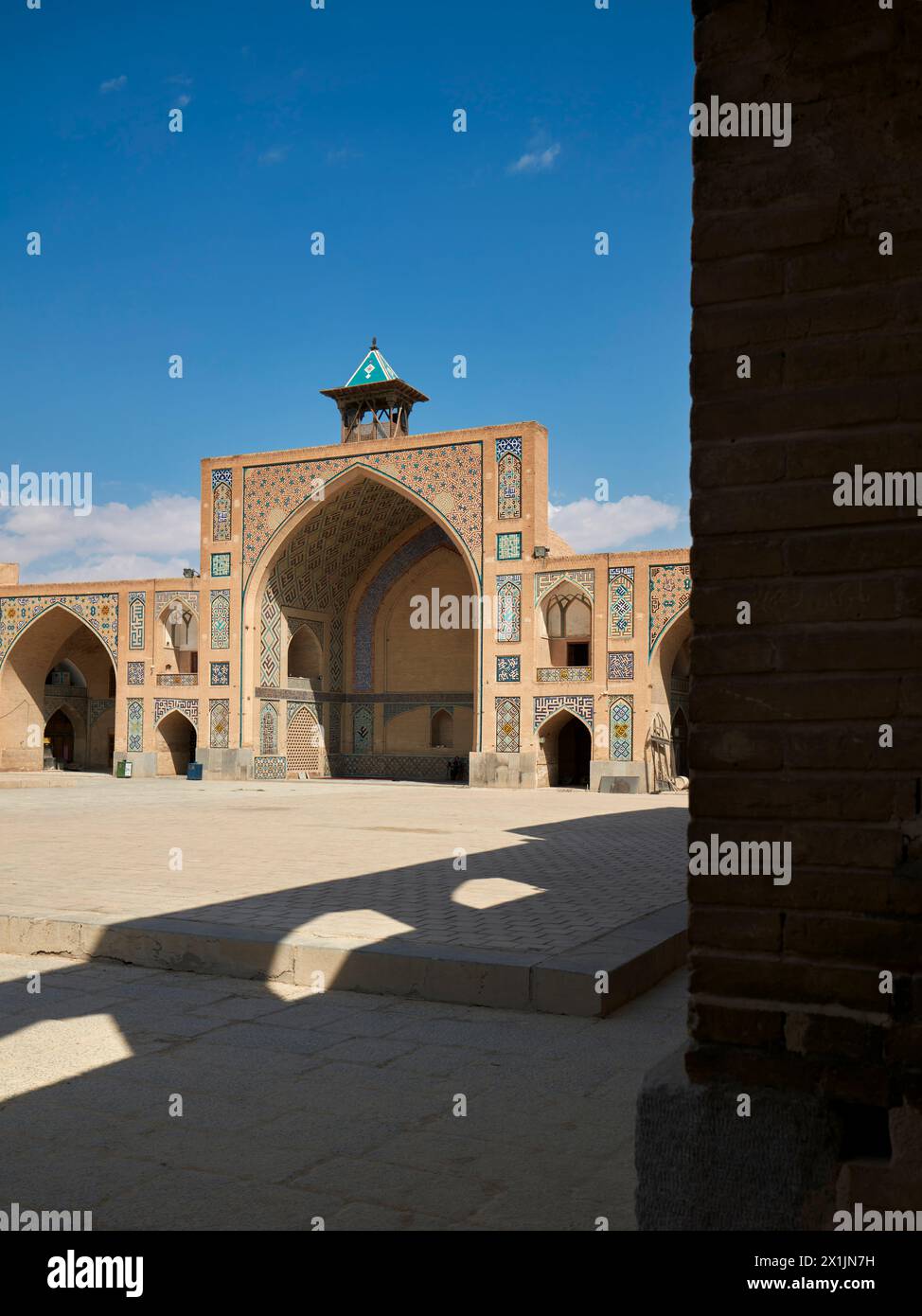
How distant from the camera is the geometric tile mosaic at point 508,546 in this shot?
81.7ft

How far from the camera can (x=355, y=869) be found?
7.55 m

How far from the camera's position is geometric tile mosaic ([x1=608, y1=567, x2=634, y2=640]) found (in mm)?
23812

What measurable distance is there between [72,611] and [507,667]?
12000mm

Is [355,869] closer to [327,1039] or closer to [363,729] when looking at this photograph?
[327,1039]

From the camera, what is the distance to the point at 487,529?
25266mm

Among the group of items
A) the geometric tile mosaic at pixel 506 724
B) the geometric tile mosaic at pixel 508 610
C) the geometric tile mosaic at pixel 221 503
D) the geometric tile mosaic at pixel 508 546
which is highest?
the geometric tile mosaic at pixel 221 503

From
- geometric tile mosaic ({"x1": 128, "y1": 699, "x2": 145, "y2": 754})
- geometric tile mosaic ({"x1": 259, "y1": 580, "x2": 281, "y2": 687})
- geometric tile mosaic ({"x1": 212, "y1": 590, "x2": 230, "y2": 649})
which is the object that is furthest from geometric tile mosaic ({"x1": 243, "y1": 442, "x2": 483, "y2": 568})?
geometric tile mosaic ({"x1": 128, "y1": 699, "x2": 145, "y2": 754})

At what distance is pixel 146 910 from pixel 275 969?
1146 mm

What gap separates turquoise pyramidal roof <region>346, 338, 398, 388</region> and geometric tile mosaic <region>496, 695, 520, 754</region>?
29.6 ft

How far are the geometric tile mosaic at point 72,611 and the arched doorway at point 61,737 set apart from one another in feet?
18.6

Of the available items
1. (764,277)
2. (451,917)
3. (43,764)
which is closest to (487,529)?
(43,764)

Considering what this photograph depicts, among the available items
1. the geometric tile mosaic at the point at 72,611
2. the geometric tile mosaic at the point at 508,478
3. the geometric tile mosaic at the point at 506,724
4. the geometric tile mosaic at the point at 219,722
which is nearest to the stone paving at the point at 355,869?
the geometric tile mosaic at the point at 506,724

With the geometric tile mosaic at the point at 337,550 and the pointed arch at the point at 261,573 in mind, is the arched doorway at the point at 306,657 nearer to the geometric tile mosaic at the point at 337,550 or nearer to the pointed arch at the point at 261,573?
the geometric tile mosaic at the point at 337,550

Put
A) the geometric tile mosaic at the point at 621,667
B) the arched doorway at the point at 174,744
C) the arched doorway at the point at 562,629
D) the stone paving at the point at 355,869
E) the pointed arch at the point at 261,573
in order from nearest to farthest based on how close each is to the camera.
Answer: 1. the stone paving at the point at 355,869
2. the geometric tile mosaic at the point at 621,667
3. the arched doorway at the point at 562,629
4. the pointed arch at the point at 261,573
5. the arched doorway at the point at 174,744
